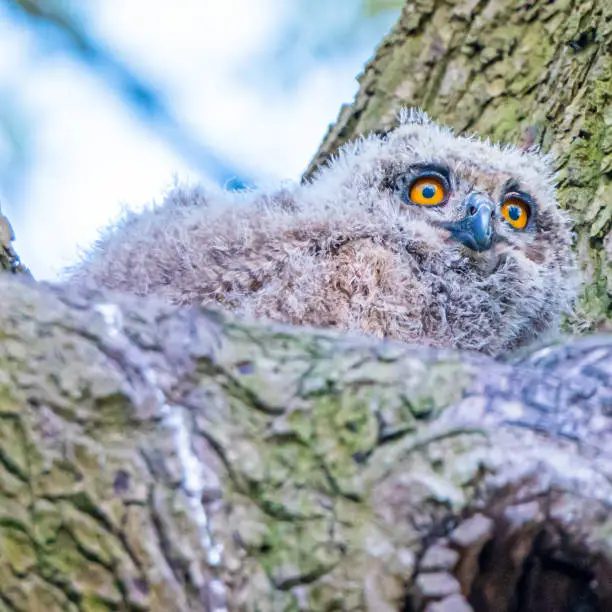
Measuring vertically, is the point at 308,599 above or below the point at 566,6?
below

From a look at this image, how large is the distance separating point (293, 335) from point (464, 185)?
166 cm

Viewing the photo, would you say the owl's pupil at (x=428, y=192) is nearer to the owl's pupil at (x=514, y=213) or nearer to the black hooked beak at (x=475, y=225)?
the black hooked beak at (x=475, y=225)

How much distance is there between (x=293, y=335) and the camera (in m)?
1.64

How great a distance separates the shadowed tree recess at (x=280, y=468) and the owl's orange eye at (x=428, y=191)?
4.71ft

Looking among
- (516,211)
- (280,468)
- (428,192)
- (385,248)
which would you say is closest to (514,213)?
(516,211)

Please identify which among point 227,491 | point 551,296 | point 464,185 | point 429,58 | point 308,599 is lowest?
point 308,599

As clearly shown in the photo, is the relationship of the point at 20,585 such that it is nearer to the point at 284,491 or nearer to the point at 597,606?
the point at 284,491

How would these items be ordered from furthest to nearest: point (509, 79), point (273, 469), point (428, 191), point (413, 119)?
point (509, 79) → point (413, 119) → point (428, 191) → point (273, 469)

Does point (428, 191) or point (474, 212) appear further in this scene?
point (428, 191)

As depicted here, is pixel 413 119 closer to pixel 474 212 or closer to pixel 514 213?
pixel 514 213

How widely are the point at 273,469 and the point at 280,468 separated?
0.04 feet

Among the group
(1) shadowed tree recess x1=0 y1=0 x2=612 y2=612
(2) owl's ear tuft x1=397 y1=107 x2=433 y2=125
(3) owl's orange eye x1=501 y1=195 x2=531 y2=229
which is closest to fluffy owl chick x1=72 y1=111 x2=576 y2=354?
(3) owl's orange eye x1=501 y1=195 x2=531 y2=229

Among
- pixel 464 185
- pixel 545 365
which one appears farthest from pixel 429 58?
pixel 545 365

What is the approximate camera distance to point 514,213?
3.16 m
